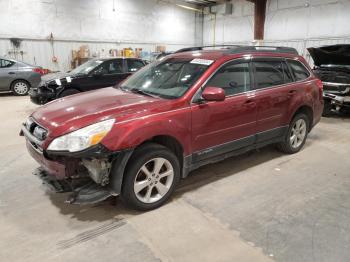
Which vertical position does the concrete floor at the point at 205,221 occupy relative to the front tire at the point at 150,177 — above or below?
below

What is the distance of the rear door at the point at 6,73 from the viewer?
9.88 m

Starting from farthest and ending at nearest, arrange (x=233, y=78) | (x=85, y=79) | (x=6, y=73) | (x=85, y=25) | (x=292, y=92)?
(x=85, y=25), (x=6, y=73), (x=85, y=79), (x=292, y=92), (x=233, y=78)

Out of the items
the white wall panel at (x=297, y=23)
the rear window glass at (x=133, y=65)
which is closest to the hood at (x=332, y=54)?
the rear window glass at (x=133, y=65)

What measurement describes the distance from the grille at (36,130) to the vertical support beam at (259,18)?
13.4 m

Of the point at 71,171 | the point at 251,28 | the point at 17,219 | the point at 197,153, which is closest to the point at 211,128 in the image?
the point at 197,153

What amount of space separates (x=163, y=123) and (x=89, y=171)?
81 cm

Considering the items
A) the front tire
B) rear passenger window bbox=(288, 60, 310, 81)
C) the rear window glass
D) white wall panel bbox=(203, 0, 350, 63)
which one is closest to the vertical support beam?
white wall panel bbox=(203, 0, 350, 63)

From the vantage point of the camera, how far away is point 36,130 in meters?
2.74

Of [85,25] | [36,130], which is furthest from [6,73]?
[36,130]

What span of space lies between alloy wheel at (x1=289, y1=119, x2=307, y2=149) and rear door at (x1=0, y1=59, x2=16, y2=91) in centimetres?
964

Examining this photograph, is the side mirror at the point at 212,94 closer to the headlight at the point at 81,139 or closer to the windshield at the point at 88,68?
the headlight at the point at 81,139

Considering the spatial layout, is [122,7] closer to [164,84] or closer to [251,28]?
[251,28]

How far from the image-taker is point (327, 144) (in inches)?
196

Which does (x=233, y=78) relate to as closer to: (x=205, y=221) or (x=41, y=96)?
(x=205, y=221)
